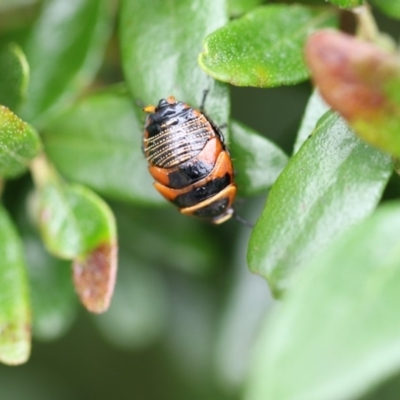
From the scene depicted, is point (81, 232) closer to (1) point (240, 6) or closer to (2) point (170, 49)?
(2) point (170, 49)

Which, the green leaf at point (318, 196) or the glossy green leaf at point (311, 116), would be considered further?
the glossy green leaf at point (311, 116)

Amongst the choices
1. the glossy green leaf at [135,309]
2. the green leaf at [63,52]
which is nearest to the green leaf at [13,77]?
the green leaf at [63,52]

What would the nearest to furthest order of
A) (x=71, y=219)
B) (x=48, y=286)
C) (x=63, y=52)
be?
(x=71, y=219), (x=63, y=52), (x=48, y=286)

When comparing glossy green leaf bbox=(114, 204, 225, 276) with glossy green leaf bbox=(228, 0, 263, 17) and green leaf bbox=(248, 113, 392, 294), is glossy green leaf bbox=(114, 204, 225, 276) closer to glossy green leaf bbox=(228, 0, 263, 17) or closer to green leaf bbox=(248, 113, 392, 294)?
glossy green leaf bbox=(228, 0, 263, 17)

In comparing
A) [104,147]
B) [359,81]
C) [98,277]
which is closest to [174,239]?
[104,147]

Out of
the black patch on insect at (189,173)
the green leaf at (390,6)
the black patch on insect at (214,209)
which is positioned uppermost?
the green leaf at (390,6)

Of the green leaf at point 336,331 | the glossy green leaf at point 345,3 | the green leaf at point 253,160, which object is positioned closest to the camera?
the green leaf at point 336,331

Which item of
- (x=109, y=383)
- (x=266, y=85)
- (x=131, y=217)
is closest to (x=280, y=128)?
(x=131, y=217)

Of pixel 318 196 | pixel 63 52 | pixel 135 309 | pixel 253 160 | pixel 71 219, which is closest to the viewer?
pixel 318 196

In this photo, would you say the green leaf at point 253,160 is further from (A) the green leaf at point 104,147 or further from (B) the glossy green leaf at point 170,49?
(A) the green leaf at point 104,147

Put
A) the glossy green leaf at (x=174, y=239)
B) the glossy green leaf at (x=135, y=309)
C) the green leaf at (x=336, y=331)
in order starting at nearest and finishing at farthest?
1. the green leaf at (x=336, y=331)
2. the glossy green leaf at (x=174, y=239)
3. the glossy green leaf at (x=135, y=309)
